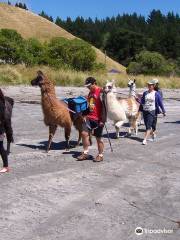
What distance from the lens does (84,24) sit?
132875mm

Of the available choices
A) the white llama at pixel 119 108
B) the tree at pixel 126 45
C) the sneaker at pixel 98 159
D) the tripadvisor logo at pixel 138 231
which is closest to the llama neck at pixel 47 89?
the sneaker at pixel 98 159

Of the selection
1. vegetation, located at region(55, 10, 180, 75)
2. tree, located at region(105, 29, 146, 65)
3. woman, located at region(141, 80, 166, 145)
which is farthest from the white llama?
tree, located at region(105, 29, 146, 65)

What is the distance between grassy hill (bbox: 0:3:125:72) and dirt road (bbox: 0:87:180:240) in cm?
7226

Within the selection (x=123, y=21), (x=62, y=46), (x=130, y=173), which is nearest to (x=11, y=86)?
(x=130, y=173)

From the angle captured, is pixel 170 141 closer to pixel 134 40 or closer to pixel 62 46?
pixel 62 46

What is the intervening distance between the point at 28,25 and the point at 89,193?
86.3 m

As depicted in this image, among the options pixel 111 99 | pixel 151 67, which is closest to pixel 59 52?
pixel 151 67

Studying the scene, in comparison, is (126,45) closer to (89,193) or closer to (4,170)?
(4,170)

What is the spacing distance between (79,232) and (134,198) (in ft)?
5.78

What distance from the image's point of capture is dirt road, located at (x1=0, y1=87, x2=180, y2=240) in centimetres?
677

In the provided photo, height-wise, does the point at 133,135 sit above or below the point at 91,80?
below

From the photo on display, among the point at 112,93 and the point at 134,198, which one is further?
the point at 112,93

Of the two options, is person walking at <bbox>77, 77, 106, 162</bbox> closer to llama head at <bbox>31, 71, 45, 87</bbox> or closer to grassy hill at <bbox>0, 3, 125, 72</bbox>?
llama head at <bbox>31, 71, 45, 87</bbox>

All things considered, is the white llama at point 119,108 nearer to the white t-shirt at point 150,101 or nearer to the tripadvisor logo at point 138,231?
the white t-shirt at point 150,101
